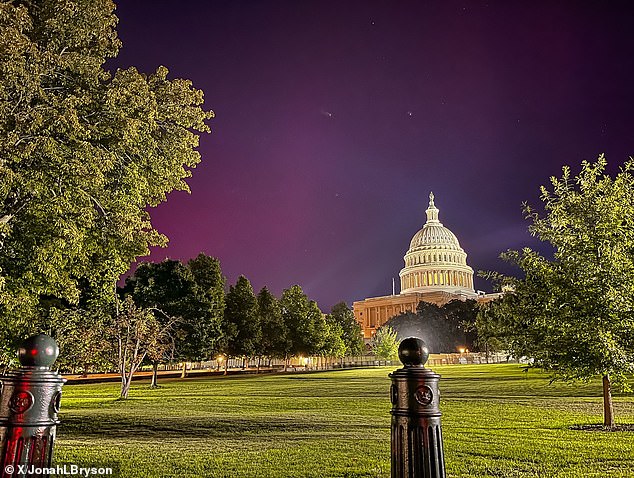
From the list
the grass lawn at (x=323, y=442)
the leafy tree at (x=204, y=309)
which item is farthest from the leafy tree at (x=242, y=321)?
the grass lawn at (x=323, y=442)

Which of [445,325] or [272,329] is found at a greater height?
[445,325]

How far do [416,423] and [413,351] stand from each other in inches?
23.3

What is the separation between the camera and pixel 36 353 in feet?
14.4

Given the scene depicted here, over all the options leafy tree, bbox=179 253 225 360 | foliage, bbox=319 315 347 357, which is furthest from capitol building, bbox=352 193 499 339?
leafy tree, bbox=179 253 225 360

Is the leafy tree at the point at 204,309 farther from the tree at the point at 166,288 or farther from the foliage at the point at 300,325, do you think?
the foliage at the point at 300,325

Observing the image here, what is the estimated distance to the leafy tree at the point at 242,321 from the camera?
68875 millimetres

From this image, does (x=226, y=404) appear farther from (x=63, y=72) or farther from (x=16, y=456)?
(x=16, y=456)

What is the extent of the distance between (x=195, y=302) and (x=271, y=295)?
23198 mm

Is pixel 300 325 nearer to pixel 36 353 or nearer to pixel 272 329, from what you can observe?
pixel 272 329

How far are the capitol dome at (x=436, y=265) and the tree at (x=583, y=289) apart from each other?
14755 cm

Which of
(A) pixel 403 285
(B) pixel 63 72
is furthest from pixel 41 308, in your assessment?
(A) pixel 403 285

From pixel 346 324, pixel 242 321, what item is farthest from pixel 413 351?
pixel 346 324

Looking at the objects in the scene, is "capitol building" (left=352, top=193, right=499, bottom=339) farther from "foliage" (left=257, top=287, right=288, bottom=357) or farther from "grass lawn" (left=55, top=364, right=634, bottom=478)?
"grass lawn" (left=55, top=364, right=634, bottom=478)

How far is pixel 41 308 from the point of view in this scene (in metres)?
17.8
